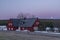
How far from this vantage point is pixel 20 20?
42875mm

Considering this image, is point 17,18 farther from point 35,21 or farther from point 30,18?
point 35,21

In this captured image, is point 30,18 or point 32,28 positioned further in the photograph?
→ point 30,18

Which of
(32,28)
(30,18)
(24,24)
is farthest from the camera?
(30,18)

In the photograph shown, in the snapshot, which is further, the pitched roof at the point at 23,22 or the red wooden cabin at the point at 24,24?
the pitched roof at the point at 23,22

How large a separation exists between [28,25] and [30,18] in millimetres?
4176

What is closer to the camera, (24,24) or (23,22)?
(24,24)

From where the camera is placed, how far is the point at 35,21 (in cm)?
3991

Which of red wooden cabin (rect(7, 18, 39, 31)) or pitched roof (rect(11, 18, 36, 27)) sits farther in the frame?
pitched roof (rect(11, 18, 36, 27))

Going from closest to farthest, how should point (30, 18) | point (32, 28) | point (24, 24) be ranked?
point (32, 28) < point (24, 24) < point (30, 18)

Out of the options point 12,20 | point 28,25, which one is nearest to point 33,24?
point 28,25

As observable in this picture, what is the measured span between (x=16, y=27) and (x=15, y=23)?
45.3 inches

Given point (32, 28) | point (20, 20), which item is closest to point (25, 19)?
point (20, 20)

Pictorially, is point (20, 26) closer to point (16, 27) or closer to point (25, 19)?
point (16, 27)

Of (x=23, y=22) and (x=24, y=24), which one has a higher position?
(x=23, y=22)
